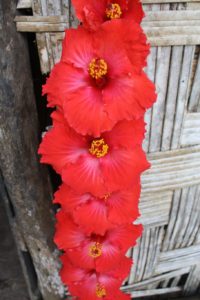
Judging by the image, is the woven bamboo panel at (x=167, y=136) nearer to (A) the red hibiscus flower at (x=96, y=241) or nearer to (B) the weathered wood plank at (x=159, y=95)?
(B) the weathered wood plank at (x=159, y=95)

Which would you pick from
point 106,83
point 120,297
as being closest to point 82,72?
point 106,83

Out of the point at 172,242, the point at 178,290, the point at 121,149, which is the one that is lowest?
the point at 178,290

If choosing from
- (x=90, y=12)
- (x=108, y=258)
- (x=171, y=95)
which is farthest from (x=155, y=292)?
(x=90, y=12)

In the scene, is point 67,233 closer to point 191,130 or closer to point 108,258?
point 108,258

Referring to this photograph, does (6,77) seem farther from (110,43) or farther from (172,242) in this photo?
(172,242)

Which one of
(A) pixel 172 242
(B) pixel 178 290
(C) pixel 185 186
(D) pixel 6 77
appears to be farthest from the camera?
(B) pixel 178 290

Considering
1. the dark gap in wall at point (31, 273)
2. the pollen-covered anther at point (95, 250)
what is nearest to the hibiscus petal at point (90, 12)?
the pollen-covered anther at point (95, 250)
